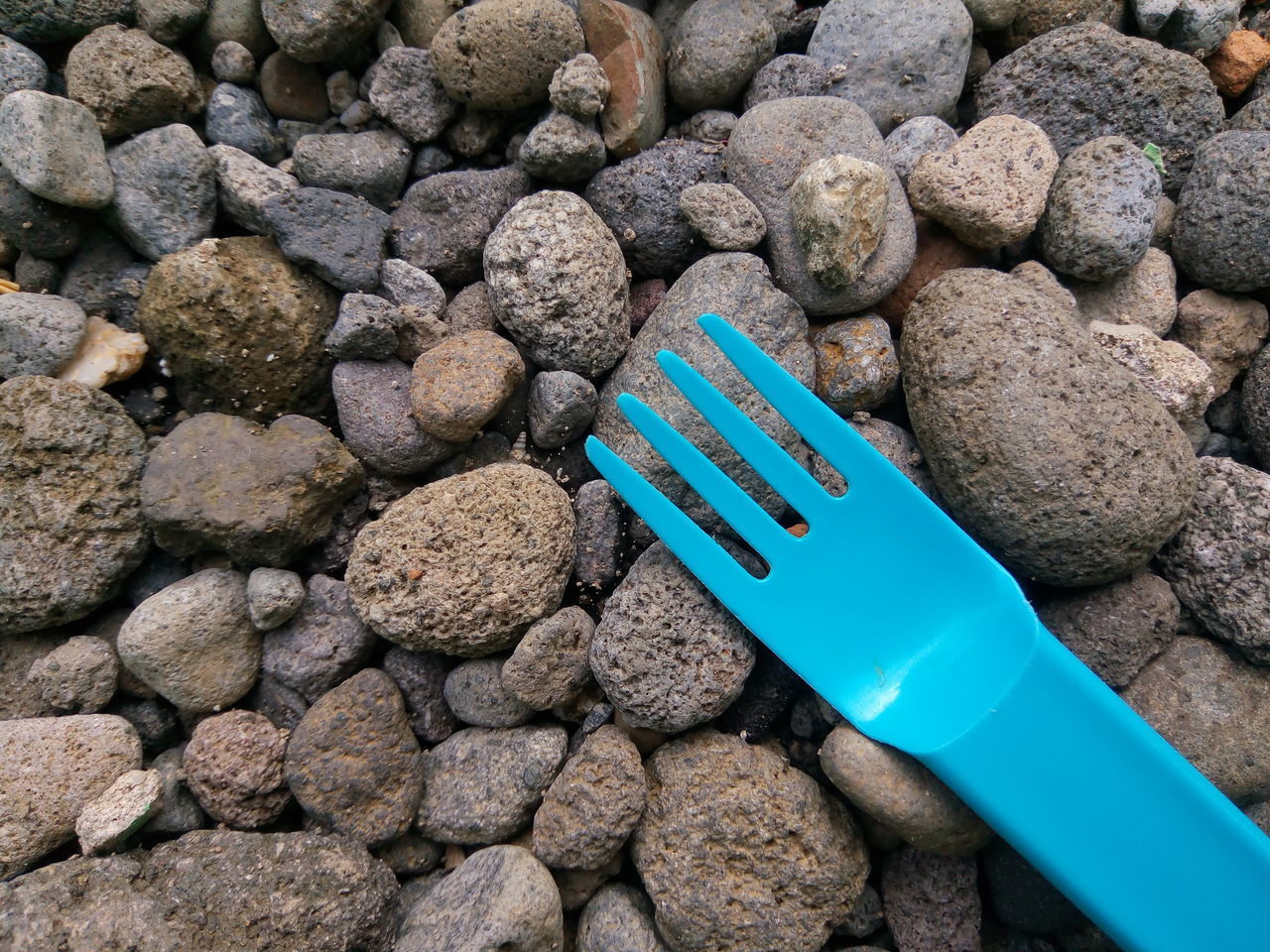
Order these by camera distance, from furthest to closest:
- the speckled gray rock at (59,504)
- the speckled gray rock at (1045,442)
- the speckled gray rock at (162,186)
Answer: the speckled gray rock at (162,186) < the speckled gray rock at (59,504) < the speckled gray rock at (1045,442)

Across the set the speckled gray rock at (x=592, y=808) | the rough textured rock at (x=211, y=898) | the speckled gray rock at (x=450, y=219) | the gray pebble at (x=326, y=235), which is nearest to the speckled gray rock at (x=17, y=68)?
the gray pebble at (x=326, y=235)

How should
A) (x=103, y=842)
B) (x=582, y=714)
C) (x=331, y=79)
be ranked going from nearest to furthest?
(x=103, y=842) < (x=582, y=714) < (x=331, y=79)

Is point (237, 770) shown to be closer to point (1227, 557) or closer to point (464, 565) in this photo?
point (464, 565)

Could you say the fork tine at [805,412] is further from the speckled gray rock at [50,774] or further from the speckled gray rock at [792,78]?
the speckled gray rock at [50,774]

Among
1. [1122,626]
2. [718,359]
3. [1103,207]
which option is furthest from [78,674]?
[1103,207]

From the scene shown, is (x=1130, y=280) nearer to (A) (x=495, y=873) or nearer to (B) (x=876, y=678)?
(B) (x=876, y=678)

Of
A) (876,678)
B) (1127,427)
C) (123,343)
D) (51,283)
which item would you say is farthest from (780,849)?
(51,283)
